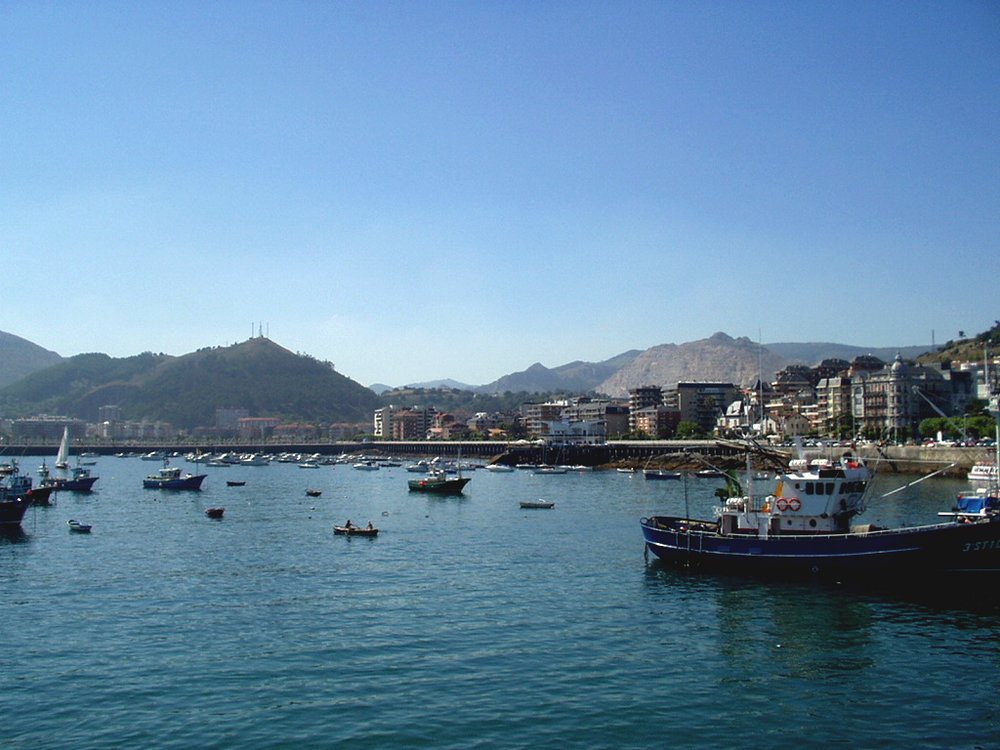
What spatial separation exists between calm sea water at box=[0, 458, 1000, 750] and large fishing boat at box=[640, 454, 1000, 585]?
1.93 meters

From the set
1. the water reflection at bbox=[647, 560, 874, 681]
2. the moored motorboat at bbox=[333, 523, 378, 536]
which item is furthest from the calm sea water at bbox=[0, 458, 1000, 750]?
the moored motorboat at bbox=[333, 523, 378, 536]

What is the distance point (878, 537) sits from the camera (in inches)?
1594

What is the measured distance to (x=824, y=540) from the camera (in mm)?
41875

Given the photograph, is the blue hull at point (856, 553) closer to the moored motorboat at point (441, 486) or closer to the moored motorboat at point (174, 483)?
the moored motorboat at point (441, 486)

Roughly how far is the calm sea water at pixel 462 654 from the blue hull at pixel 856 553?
177cm

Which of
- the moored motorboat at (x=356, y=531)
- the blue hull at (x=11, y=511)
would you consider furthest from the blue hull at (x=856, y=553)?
the blue hull at (x=11, y=511)

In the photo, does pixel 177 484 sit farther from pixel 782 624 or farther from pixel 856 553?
pixel 782 624

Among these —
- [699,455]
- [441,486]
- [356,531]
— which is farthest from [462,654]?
[699,455]

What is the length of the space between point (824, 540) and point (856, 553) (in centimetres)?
150

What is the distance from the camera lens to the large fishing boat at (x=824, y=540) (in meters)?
39.5

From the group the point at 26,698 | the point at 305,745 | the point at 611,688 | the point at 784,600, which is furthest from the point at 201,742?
the point at 784,600

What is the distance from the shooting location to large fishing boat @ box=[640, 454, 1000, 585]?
39469 millimetres

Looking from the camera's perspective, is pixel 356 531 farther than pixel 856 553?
Yes

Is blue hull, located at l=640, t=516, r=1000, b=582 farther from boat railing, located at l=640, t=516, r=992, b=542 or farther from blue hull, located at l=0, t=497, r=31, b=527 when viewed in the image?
blue hull, located at l=0, t=497, r=31, b=527
